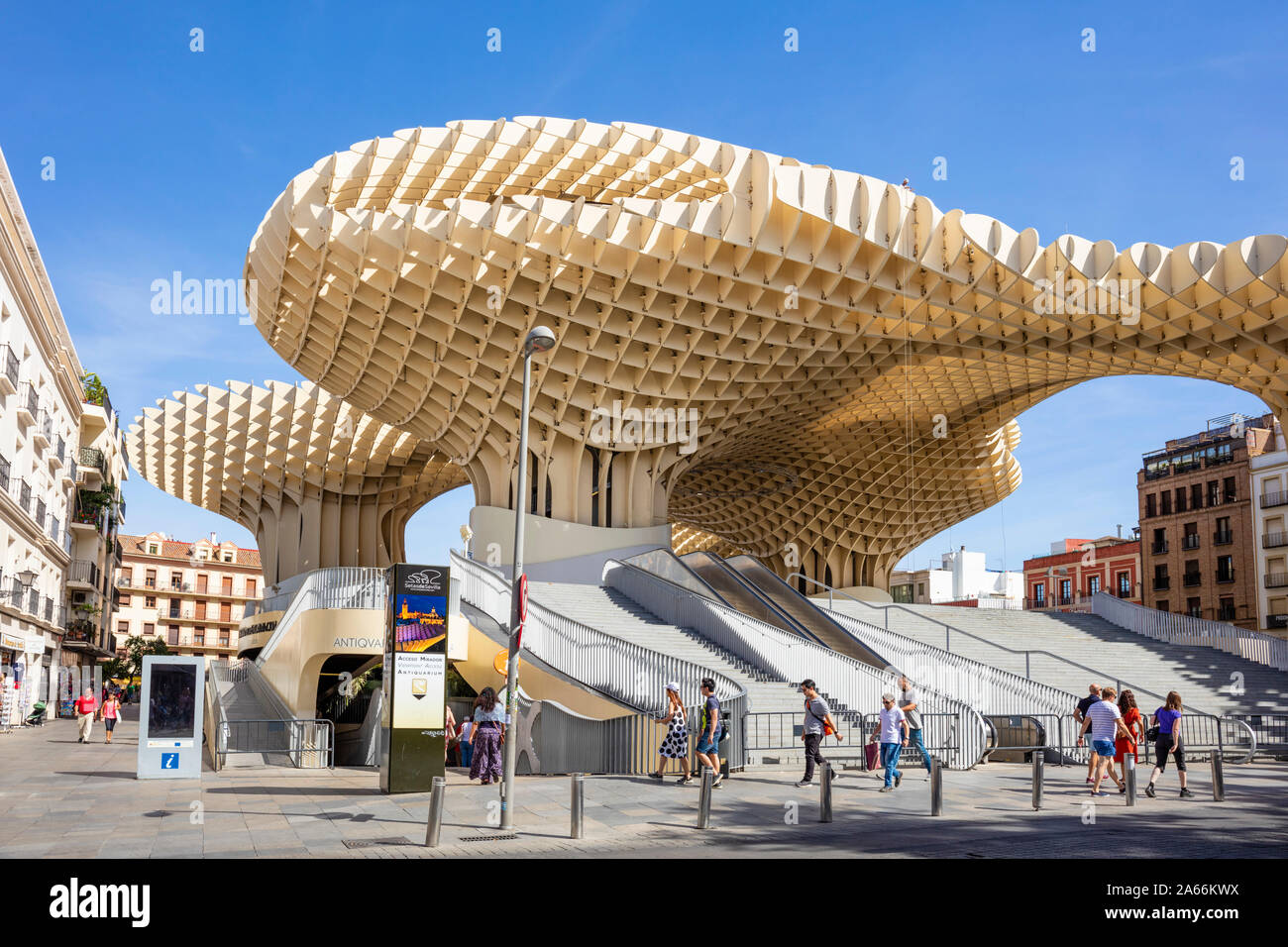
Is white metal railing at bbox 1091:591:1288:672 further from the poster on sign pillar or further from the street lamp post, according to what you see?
the street lamp post

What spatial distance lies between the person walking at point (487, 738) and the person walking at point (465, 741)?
433 centimetres

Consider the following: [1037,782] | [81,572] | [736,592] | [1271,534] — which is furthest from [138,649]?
[1037,782]

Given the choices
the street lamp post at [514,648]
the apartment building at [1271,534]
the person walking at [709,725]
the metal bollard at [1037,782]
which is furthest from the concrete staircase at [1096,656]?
the apartment building at [1271,534]

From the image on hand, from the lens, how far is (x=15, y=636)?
113 feet

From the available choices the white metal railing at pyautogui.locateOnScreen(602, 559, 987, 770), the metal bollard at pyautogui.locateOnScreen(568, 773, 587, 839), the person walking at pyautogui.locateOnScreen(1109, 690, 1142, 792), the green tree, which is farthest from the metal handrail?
the green tree

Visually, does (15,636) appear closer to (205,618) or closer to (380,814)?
(380,814)

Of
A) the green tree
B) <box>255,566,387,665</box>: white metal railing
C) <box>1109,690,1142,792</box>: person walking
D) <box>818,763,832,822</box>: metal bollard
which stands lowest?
the green tree

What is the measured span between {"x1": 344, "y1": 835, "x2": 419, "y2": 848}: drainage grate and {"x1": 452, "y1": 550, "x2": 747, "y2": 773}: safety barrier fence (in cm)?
668

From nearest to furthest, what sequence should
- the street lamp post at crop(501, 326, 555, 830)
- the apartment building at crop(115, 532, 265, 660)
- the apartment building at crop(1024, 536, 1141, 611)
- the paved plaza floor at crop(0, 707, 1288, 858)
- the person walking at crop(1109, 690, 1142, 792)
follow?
the paved plaza floor at crop(0, 707, 1288, 858) < the street lamp post at crop(501, 326, 555, 830) < the person walking at crop(1109, 690, 1142, 792) < the apartment building at crop(1024, 536, 1141, 611) < the apartment building at crop(115, 532, 265, 660)

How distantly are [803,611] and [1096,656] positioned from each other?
7928mm

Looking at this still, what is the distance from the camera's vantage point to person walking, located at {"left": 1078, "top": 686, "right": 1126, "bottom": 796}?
15430 millimetres

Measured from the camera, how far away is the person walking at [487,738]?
53.6ft
